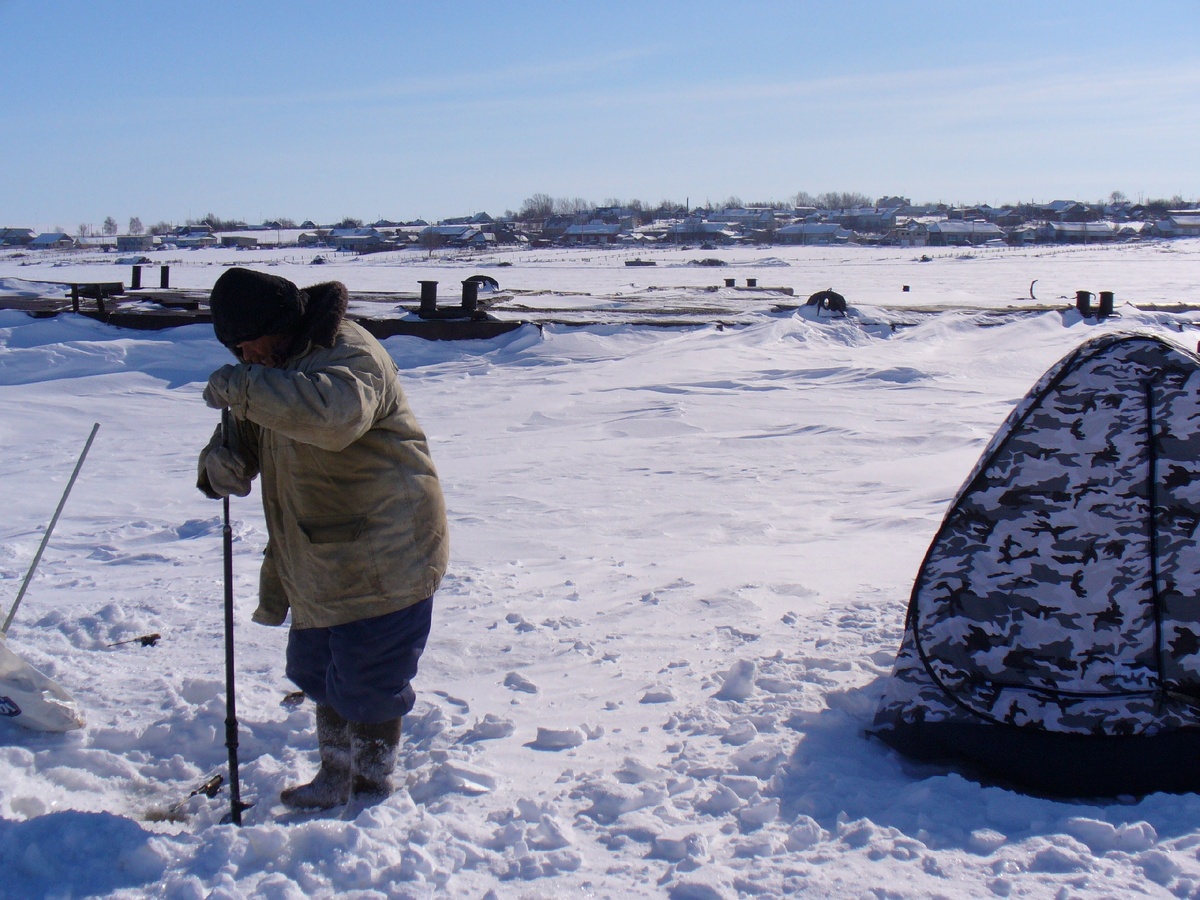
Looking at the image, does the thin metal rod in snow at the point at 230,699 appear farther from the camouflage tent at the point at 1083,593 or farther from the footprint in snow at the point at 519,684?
the camouflage tent at the point at 1083,593

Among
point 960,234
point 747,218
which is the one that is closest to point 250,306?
point 960,234

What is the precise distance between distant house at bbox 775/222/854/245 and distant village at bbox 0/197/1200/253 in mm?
96

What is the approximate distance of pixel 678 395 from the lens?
1115 cm

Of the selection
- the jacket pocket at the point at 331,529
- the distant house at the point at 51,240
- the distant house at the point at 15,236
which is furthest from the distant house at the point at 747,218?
the jacket pocket at the point at 331,529

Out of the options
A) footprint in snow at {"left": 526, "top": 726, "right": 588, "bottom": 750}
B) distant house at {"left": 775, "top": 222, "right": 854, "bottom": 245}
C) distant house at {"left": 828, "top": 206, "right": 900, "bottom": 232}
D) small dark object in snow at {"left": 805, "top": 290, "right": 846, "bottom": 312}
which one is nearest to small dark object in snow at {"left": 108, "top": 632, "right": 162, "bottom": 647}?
footprint in snow at {"left": 526, "top": 726, "right": 588, "bottom": 750}

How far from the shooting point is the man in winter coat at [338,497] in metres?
2.57

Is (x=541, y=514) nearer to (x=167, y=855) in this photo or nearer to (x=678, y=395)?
(x=167, y=855)

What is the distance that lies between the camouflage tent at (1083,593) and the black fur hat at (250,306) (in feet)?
7.28

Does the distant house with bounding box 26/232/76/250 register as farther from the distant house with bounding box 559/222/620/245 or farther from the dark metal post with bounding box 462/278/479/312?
the dark metal post with bounding box 462/278/479/312

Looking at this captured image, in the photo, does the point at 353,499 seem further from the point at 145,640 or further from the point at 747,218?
the point at 747,218

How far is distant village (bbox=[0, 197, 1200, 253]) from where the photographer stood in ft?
278

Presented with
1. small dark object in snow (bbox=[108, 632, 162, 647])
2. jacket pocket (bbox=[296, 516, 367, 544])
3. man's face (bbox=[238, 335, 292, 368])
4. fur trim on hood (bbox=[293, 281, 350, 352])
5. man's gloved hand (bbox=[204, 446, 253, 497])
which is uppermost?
fur trim on hood (bbox=[293, 281, 350, 352])

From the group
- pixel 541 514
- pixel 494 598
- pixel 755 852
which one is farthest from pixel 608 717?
pixel 541 514

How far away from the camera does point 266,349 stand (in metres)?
2.71
